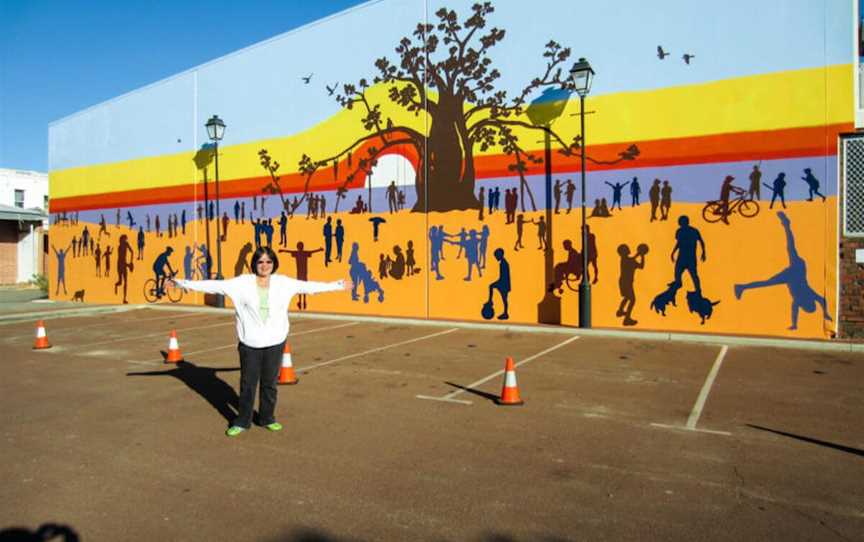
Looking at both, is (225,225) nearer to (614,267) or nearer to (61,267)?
(61,267)

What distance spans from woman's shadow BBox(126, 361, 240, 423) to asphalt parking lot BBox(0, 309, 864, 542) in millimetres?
54

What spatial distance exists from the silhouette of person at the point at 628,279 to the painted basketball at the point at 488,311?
3199 mm

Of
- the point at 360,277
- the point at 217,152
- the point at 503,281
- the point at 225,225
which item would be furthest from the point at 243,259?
the point at 503,281

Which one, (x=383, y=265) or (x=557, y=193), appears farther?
(x=383, y=265)

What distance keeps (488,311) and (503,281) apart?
88 cm

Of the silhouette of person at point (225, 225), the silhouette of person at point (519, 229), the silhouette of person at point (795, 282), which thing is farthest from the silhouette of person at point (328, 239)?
the silhouette of person at point (795, 282)

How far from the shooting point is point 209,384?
8430 mm

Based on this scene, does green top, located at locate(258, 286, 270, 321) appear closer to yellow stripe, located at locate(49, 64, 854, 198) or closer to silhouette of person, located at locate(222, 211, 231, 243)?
yellow stripe, located at locate(49, 64, 854, 198)

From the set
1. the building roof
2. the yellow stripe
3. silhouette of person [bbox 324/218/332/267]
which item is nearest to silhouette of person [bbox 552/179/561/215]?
the yellow stripe

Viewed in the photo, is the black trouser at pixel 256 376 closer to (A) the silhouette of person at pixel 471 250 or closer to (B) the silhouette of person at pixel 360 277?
(A) the silhouette of person at pixel 471 250

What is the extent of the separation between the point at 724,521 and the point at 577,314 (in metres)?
10.7

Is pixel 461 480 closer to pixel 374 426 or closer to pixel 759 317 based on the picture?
pixel 374 426

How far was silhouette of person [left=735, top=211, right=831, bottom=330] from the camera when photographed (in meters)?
12.3

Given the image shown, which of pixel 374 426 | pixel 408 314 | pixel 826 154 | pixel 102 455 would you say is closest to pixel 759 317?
pixel 826 154
